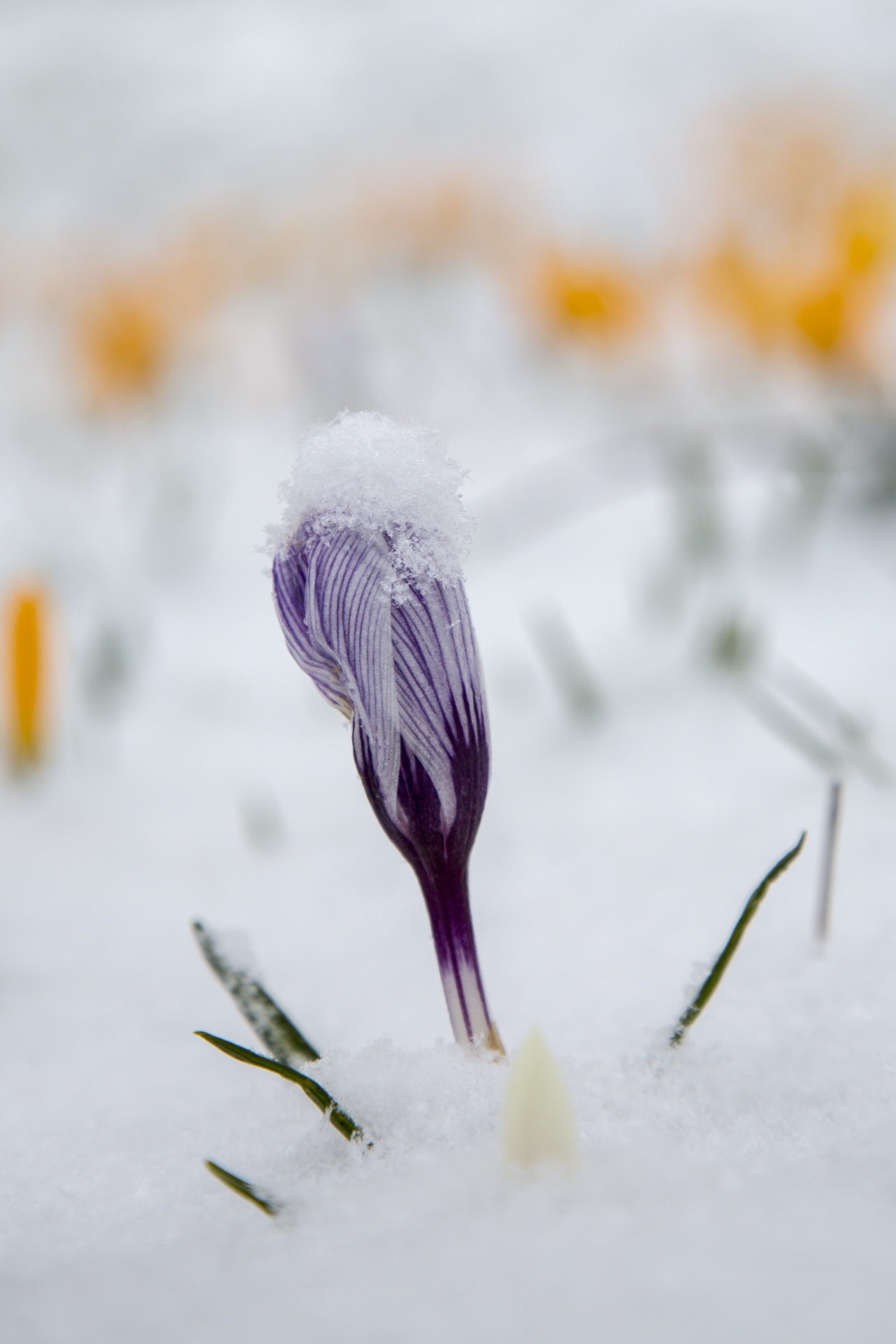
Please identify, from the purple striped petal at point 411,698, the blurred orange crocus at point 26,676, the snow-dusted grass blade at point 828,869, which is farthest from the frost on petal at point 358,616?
the blurred orange crocus at point 26,676

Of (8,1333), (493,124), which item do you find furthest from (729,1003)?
(493,124)

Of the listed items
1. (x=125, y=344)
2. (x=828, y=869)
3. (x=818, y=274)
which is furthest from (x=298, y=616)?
(x=125, y=344)

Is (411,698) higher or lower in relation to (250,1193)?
higher

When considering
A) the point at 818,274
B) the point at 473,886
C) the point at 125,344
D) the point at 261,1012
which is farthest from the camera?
the point at 125,344

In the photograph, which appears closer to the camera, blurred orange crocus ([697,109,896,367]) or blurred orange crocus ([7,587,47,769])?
blurred orange crocus ([7,587,47,769])

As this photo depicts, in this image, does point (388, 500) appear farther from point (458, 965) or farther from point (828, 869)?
point (828, 869)

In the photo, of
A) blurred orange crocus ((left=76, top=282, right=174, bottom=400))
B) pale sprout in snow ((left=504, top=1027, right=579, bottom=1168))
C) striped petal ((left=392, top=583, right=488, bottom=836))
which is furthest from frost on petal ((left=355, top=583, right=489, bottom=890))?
blurred orange crocus ((left=76, top=282, right=174, bottom=400))

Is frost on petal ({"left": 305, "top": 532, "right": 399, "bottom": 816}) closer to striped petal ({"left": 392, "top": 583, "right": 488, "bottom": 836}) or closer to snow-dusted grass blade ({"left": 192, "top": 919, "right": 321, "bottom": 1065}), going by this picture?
striped petal ({"left": 392, "top": 583, "right": 488, "bottom": 836})

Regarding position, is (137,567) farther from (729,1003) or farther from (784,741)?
(729,1003)
